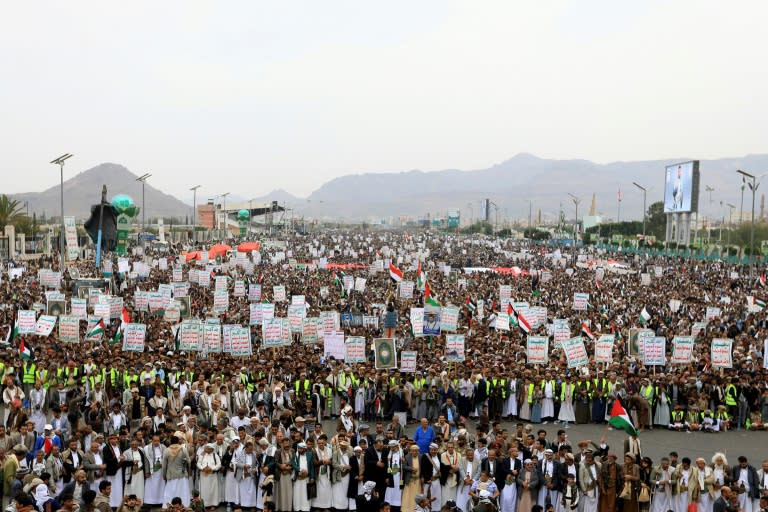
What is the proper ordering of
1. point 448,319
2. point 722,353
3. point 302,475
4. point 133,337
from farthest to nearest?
point 448,319, point 133,337, point 722,353, point 302,475

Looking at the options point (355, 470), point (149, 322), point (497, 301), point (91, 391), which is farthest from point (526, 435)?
point (497, 301)

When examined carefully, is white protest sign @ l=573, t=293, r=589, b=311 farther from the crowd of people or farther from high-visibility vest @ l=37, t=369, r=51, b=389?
high-visibility vest @ l=37, t=369, r=51, b=389

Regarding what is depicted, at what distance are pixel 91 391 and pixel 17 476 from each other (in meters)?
4.81

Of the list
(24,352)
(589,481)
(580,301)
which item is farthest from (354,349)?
(580,301)

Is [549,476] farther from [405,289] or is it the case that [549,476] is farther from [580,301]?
[405,289]

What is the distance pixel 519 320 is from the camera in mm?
24078

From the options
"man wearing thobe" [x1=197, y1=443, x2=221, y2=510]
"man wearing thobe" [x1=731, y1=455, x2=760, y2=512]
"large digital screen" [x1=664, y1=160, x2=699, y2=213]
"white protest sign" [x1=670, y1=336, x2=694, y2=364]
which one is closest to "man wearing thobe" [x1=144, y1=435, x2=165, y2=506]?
"man wearing thobe" [x1=197, y1=443, x2=221, y2=510]

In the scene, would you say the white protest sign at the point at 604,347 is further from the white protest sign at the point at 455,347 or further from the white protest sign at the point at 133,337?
the white protest sign at the point at 133,337

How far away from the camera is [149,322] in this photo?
26297 millimetres

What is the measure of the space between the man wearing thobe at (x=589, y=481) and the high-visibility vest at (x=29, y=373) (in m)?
10.9

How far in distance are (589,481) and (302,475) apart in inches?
147

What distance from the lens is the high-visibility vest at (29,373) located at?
17031mm

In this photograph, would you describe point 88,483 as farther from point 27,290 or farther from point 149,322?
point 27,290

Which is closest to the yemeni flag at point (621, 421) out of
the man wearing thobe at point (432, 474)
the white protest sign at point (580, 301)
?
the man wearing thobe at point (432, 474)
